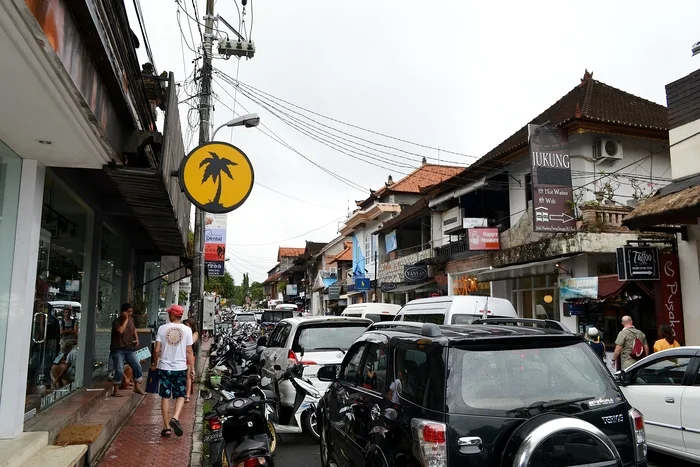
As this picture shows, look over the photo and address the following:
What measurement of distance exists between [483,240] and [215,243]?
993cm

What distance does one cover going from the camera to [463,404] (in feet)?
11.2

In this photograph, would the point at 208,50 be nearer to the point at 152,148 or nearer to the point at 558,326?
the point at 152,148

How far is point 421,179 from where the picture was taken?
37031 mm

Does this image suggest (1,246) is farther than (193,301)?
No

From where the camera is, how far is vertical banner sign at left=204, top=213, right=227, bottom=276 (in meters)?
20.0

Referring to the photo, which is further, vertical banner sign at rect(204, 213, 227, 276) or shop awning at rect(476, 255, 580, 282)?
vertical banner sign at rect(204, 213, 227, 276)

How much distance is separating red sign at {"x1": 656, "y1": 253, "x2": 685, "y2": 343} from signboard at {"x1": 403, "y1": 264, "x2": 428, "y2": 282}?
42.8 ft

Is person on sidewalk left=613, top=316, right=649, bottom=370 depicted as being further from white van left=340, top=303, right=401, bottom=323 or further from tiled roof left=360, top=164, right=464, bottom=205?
tiled roof left=360, top=164, right=464, bottom=205

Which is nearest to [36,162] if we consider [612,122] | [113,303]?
[113,303]

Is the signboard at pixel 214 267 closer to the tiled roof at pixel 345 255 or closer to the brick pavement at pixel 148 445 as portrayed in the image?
the brick pavement at pixel 148 445

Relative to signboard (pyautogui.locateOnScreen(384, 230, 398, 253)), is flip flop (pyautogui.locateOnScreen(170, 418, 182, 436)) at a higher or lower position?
lower

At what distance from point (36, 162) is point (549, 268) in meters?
14.3

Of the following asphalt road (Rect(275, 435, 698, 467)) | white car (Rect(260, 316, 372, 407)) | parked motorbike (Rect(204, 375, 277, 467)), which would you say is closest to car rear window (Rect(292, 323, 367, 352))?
white car (Rect(260, 316, 372, 407))

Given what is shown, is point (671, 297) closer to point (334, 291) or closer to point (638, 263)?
point (638, 263)
